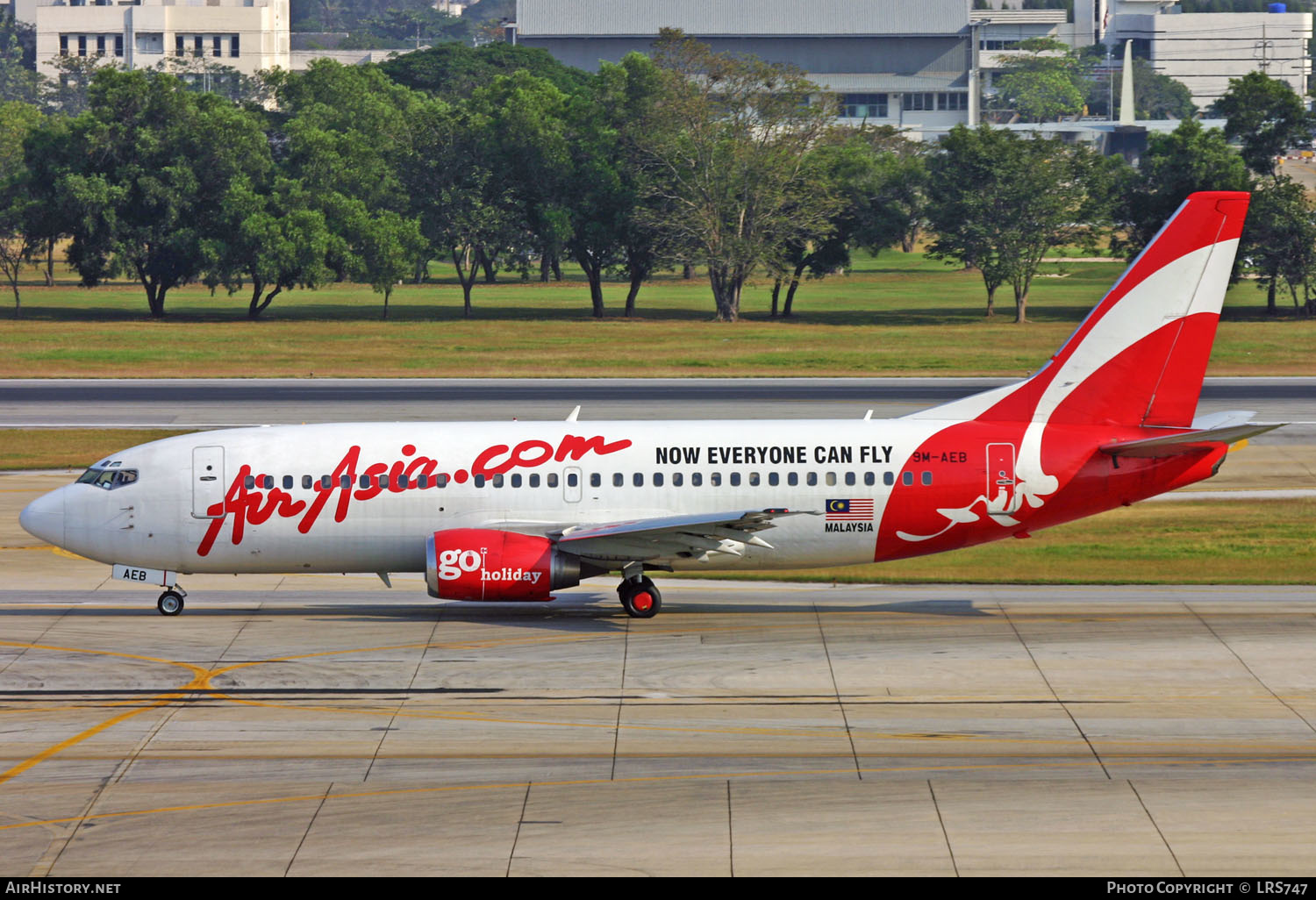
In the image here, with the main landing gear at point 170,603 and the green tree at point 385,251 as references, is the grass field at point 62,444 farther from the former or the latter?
the green tree at point 385,251

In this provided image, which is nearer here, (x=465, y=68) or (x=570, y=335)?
(x=570, y=335)

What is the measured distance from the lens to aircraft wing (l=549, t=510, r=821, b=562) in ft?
101

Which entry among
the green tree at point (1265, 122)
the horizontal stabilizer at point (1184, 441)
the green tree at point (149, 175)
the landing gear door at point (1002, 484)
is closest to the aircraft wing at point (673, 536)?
the landing gear door at point (1002, 484)

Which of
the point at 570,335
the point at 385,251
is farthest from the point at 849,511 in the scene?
the point at 385,251

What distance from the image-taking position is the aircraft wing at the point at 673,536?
30.8 m

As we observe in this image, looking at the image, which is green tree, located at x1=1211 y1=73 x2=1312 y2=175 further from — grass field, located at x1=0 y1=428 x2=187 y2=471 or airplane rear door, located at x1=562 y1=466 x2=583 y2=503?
airplane rear door, located at x1=562 y1=466 x2=583 y2=503

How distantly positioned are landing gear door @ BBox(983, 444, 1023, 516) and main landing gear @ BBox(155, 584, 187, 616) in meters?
17.8

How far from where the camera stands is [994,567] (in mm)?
38469

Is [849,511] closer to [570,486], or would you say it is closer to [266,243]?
[570,486]

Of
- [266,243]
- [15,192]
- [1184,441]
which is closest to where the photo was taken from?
[1184,441]

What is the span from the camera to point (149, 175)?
11188 cm

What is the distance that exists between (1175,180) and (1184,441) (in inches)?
3448

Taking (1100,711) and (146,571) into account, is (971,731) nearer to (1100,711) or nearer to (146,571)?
(1100,711)
